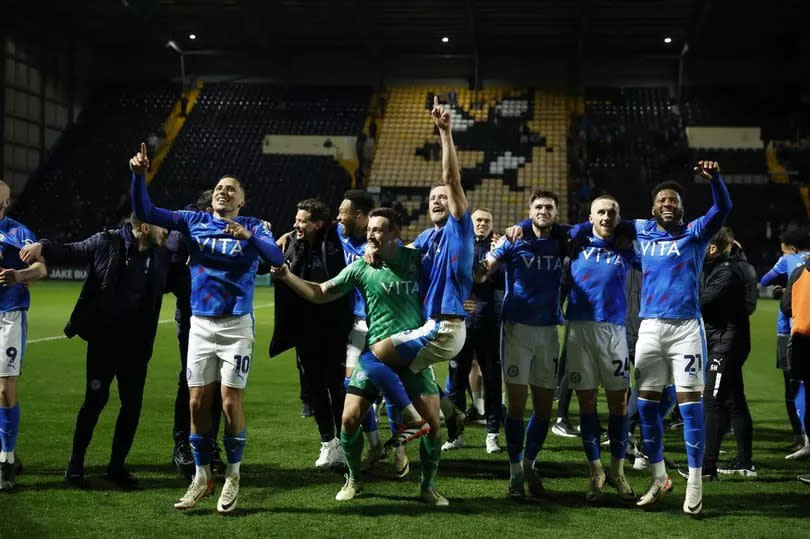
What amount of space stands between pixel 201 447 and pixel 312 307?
180 centimetres

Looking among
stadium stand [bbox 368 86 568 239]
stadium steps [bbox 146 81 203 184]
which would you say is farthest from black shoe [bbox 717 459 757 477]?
stadium steps [bbox 146 81 203 184]

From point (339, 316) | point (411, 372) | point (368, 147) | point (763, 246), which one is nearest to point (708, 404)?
point (411, 372)

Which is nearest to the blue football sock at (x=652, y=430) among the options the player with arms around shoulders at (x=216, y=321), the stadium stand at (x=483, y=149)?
the player with arms around shoulders at (x=216, y=321)

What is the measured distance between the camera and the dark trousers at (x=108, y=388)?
638cm

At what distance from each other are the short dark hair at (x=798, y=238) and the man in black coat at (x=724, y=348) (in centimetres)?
148

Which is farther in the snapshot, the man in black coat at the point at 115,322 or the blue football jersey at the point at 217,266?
the man in black coat at the point at 115,322

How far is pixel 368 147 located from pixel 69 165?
13.0 m

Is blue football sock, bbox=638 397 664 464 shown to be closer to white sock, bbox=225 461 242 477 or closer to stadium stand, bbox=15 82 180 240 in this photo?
white sock, bbox=225 461 242 477

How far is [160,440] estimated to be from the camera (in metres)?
8.15

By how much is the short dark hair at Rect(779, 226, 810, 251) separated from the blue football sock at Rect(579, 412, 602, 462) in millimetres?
3191

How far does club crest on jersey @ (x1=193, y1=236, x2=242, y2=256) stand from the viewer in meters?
5.96

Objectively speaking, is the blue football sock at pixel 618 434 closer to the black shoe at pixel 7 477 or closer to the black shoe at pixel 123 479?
the black shoe at pixel 123 479

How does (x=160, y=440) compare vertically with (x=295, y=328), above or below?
below

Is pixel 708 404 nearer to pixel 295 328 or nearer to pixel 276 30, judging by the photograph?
pixel 295 328
